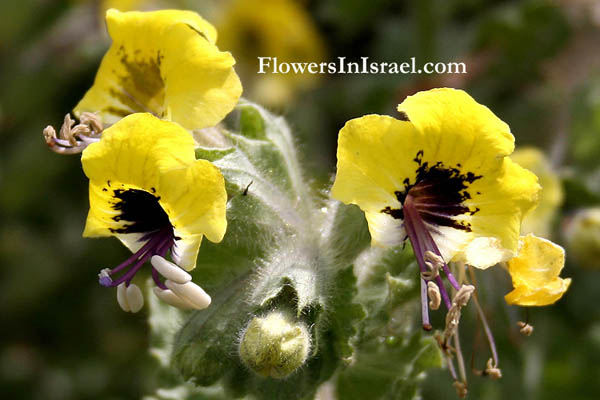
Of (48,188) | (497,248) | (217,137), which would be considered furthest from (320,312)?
(48,188)

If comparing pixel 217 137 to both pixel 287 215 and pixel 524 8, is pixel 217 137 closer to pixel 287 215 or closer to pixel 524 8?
pixel 287 215

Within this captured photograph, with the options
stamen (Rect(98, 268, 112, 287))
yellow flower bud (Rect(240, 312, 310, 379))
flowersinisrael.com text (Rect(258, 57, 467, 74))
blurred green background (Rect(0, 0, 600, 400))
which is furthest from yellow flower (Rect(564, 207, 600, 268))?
stamen (Rect(98, 268, 112, 287))

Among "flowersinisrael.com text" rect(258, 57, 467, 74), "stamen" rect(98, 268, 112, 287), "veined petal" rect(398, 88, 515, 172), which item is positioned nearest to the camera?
"veined petal" rect(398, 88, 515, 172)

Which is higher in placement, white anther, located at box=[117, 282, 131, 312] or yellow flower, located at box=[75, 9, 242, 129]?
yellow flower, located at box=[75, 9, 242, 129]

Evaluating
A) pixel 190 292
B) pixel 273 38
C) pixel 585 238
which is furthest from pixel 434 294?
pixel 273 38

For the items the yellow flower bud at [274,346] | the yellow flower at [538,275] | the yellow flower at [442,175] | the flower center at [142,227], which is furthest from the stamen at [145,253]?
the yellow flower at [538,275]

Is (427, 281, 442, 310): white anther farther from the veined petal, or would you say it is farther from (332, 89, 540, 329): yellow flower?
the veined petal
